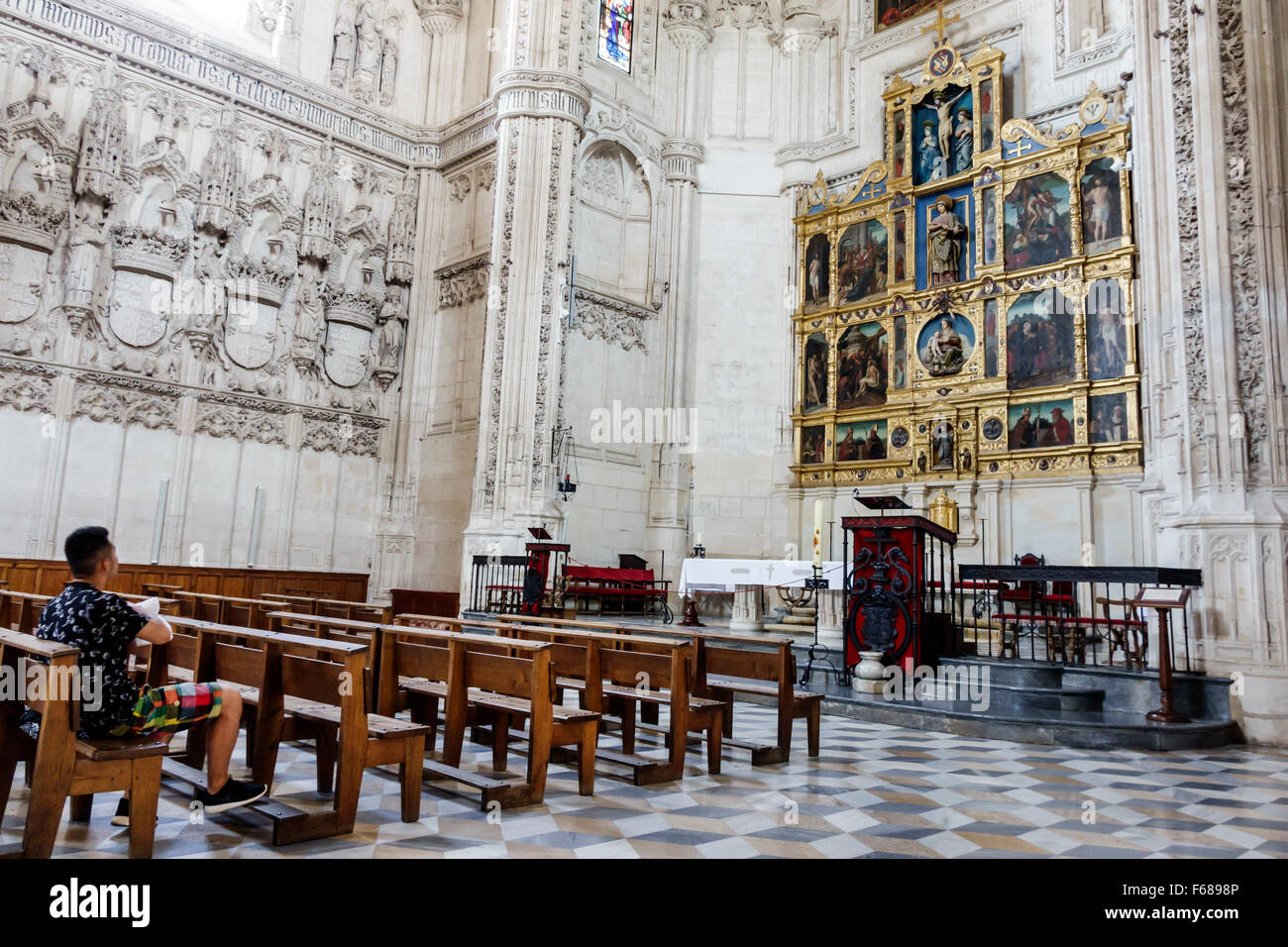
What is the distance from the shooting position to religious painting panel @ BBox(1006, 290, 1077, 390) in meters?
14.3

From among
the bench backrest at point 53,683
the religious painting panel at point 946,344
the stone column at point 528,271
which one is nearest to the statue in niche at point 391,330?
the stone column at point 528,271

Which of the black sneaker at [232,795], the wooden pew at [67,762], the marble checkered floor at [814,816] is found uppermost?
the wooden pew at [67,762]

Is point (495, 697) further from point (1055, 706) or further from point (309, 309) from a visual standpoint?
point (309, 309)

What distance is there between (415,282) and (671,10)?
26.4ft

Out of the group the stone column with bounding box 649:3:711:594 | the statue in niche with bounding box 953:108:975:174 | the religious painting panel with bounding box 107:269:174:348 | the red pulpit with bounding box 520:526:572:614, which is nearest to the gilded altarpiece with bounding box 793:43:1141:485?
the statue in niche with bounding box 953:108:975:174

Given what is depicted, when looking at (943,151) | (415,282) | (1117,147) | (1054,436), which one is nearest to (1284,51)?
(1117,147)

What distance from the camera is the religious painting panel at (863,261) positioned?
16.9 m

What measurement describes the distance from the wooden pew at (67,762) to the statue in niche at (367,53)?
54.7ft

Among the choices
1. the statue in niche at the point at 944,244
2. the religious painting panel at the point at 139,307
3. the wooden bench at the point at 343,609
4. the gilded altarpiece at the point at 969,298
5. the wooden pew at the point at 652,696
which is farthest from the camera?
the statue in niche at the point at 944,244

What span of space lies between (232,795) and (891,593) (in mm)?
6495

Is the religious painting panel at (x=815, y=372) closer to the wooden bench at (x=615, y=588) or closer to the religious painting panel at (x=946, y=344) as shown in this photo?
the religious painting panel at (x=946, y=344)

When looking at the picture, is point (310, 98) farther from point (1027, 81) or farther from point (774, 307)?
point (1027, 81)

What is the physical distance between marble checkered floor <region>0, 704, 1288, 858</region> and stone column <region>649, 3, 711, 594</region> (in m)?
11.1

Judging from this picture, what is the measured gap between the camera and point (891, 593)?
343 inches
